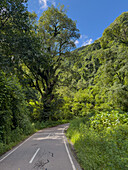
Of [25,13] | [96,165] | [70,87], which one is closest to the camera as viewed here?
[96,165]

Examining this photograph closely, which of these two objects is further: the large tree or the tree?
the large tree

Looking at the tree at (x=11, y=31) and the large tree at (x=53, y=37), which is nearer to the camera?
the tree at (x=11, y=31)

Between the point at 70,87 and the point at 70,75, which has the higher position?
the point at 70,75

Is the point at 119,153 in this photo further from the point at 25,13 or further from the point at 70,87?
the point at 70,87

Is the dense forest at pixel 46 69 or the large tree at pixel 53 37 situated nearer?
the dense forest at pixel 46 69

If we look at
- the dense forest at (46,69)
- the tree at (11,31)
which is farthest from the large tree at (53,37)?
the tree at (11,31)

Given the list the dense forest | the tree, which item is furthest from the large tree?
the tree

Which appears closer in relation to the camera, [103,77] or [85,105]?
[103,77]

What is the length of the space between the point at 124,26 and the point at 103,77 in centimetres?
891

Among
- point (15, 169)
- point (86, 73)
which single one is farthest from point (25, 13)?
point (86, 73)

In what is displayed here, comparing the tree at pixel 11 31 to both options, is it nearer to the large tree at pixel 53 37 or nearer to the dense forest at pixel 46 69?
the dense forest at pixel 46 69

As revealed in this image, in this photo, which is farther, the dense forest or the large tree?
the large tree

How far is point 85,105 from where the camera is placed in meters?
41.8

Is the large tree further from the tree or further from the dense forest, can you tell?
the tree
